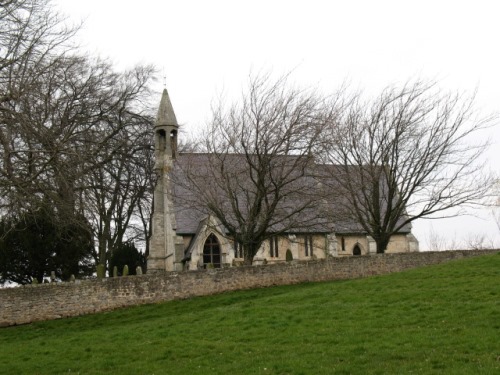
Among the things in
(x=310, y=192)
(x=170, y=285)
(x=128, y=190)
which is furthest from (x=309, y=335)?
(x=128, y=190)

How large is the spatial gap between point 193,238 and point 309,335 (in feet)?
87.1

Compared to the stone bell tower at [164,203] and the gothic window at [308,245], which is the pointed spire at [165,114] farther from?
the gothic window at [308,245]

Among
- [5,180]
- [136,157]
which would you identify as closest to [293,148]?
[136,157]

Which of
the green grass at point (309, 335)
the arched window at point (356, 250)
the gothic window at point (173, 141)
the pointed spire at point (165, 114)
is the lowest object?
the green grass at point (309, 335)

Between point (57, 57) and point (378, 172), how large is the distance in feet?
65.7

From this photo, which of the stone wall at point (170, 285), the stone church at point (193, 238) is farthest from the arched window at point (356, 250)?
the stone wall at point (170, 285)

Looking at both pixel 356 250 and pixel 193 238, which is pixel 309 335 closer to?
pixel 193 238

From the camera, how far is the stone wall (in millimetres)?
26109

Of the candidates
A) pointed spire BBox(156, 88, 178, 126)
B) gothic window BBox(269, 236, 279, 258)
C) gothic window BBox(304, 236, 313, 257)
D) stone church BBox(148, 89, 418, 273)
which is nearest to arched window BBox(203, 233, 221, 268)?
stone church BBox(148, 89, 418, 273)

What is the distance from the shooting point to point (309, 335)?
16.5 metres

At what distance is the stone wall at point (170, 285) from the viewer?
26109mm

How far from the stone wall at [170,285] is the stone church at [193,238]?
9.14 metres

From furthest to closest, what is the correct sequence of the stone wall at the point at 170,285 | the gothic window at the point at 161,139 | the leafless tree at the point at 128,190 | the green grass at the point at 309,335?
the gothic window at the point at 161,139, the leafless tree at the point at 128,190, the stone wall at the point at 170,285, the green grass at the point at 309,335

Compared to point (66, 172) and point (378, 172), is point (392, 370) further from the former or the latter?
point (378, 172)
